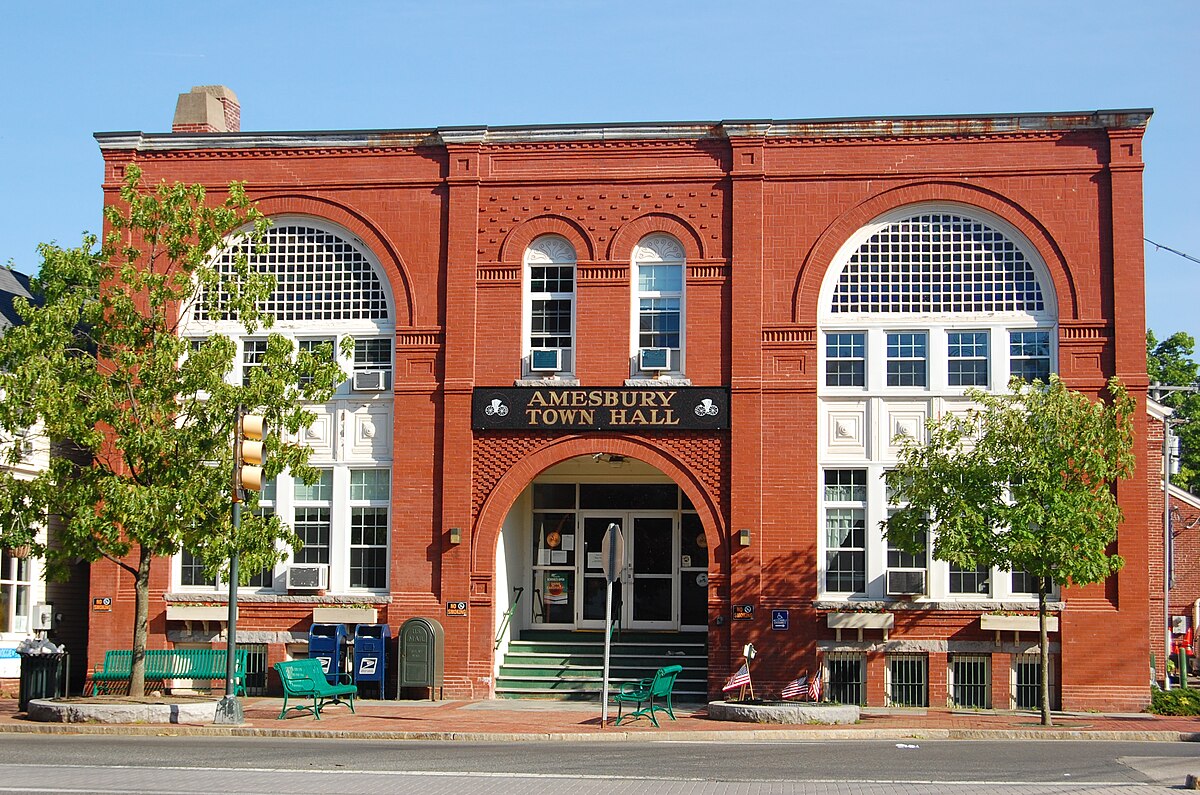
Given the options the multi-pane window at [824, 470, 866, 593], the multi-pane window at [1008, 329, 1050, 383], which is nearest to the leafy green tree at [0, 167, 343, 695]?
the multi-pane window at [824, 470, 866, 593]

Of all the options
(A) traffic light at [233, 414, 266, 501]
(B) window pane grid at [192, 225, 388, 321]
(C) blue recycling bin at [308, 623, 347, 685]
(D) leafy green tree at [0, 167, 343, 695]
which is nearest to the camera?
(A) traffic light at [233, 414, 266, 501]

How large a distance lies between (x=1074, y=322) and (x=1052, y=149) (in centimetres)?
316

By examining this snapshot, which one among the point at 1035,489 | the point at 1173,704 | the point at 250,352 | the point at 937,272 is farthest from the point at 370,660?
the point at 1173,704

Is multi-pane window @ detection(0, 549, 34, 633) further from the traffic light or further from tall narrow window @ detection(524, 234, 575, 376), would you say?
tall narrow window @ detection(524, 234, 575, 376)

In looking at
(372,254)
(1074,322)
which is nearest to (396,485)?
(372,254)

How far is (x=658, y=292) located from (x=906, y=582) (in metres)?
6.77

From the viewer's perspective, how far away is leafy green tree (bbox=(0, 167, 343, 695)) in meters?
20.6

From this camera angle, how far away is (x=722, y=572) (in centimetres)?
2473

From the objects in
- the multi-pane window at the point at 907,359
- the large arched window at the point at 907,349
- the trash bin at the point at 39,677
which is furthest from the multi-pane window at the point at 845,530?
the trash bin at the point at 39,677

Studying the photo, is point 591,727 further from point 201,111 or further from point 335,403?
point 201,111

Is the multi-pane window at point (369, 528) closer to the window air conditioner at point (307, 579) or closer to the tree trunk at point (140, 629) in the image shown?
the window air conditioner at point (307, 579)

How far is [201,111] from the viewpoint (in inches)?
1119

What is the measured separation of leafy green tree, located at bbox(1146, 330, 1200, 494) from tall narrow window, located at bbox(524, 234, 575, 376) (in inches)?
1454

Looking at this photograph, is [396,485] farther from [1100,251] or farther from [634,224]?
[1100,251]
